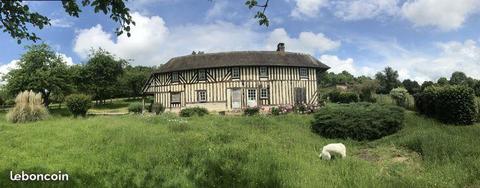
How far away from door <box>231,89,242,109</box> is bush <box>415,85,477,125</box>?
567 inches

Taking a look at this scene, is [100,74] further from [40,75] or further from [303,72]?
[303,72]

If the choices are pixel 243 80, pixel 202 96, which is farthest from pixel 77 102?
pixel 243 80

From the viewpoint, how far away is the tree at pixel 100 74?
39906mm

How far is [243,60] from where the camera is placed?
28.8m

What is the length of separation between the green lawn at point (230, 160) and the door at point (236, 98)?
15328 mm

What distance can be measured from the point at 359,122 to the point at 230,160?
681 cm

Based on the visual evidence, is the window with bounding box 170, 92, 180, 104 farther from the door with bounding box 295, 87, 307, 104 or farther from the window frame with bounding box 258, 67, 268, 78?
the door with bounding box 295, 87, 307, 104

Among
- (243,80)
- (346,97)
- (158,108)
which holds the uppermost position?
(243,80)

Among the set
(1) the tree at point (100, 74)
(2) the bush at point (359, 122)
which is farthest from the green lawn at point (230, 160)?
(1) the tree at point (100, 74)

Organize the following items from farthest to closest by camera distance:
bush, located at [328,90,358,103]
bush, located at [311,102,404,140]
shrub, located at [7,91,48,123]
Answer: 1. bush, located at [328,90,358,103]
2. shrub, located at [7,91,48,123]
3. bush, located at [311,102,404,140]

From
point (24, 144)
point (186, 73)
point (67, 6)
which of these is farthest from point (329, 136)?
point (186, 73)

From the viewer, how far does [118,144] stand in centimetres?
1087

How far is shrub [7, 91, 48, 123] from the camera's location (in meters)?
18.5

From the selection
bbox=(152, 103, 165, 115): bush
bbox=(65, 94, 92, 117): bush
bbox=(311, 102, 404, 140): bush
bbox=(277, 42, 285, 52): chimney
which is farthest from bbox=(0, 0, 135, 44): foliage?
bbox=(277, 42, 285, 52): chimney
